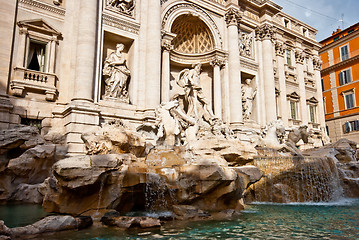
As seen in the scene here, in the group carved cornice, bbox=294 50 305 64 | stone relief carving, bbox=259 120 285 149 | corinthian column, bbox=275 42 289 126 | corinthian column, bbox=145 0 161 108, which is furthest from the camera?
carved cornice, bbox=294 50 305 64

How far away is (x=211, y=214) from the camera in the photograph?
6523 mm

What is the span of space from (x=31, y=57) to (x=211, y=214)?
986 centimetres

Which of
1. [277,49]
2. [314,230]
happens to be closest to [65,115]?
[314,230]

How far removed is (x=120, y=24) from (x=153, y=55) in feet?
7.08

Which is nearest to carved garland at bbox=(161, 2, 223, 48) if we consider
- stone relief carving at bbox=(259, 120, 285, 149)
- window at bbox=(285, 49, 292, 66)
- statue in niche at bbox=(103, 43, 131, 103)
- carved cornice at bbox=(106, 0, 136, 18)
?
carved cornice at bbox=(106, 0, 136, 18)

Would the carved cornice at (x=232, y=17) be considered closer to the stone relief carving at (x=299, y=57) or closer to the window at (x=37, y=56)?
the stone relief carving at (x=299, y=57)

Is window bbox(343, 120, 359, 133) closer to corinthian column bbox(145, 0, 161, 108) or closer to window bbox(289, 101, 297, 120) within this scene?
window bbox(289, 101, 297, 120)

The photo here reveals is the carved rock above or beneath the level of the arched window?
beneath

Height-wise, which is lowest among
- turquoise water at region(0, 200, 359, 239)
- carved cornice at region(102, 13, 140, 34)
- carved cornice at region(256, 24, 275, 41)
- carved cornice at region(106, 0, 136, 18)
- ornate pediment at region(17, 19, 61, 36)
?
turquoise water at region(0, 200, 359, 239)

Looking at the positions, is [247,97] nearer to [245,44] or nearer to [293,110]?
[245,44]

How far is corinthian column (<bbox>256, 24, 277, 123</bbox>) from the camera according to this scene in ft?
61.5

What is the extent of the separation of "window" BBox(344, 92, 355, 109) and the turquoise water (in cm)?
2213

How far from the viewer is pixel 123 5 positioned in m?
13.6

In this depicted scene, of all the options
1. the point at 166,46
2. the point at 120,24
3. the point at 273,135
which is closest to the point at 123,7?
the point at 120,24
